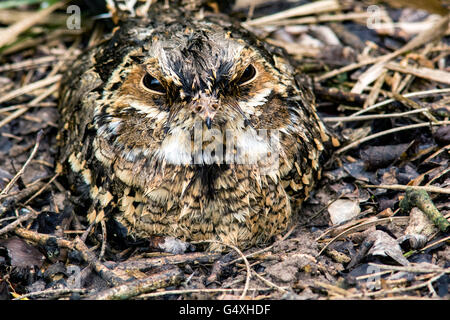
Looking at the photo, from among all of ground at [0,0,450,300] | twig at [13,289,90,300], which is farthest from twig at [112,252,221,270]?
twig at [13,289,90,300]

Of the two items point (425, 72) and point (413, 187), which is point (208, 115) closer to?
point (413, 187)

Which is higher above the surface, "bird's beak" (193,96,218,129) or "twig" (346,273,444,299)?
"bird's beak" (193,96,218,129)

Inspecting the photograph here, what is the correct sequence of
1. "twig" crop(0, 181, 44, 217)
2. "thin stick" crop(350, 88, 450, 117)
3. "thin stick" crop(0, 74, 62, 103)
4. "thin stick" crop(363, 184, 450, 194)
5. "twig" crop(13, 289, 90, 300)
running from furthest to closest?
"thin stick" crop(0, 74, 62, 103) → "thin stick" crop(350, 88, 450, 117) → "twig" crop(0, 181, 44, 217) → "thin stick" crop(363, 184, 450, 194) → "twig" crop(13, 289, 90, 300)

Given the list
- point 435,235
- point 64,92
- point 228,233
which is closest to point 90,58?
point 64,92

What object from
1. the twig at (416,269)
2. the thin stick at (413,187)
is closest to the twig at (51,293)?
the twig at (416,269)

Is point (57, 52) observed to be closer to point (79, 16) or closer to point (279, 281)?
point (79, 16)

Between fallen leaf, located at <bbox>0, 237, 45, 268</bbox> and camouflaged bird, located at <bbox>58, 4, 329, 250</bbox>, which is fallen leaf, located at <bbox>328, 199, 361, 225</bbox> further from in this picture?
fallen leaf, located at <bbox>0, 237, 45, 268</bbox>

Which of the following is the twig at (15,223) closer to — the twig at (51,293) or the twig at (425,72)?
the twig at (51,293)
